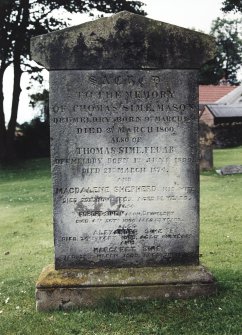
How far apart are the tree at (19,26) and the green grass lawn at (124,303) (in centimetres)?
1765

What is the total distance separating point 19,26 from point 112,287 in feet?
85.5

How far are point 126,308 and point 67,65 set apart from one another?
2.61 meters

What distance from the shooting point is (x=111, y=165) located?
5.64 metres

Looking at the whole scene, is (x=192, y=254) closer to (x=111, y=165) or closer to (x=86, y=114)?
(x=111, y=165)

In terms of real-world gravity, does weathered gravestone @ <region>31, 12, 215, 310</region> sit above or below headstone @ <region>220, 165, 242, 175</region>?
above

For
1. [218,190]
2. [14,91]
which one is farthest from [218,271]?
[14,91]

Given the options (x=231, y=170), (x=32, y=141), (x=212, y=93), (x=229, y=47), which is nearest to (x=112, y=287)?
(x=231, y=170)

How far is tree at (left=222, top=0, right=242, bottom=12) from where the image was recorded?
23.9 meters

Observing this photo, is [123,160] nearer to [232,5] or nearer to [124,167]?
[124,167]

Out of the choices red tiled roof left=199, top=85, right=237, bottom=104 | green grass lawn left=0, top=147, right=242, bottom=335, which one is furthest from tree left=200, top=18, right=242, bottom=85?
green grass lawn left=0, top=147, right=242, bottom=335

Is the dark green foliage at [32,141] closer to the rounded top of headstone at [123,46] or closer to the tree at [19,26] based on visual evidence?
the tree at [19,26]

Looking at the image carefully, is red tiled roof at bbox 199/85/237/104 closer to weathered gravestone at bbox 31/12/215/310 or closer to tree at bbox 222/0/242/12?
tree at bbox 222/0/242/12

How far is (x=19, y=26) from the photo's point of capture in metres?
→ 29.2

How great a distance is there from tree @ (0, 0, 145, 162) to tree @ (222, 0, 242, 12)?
549 centimetres
